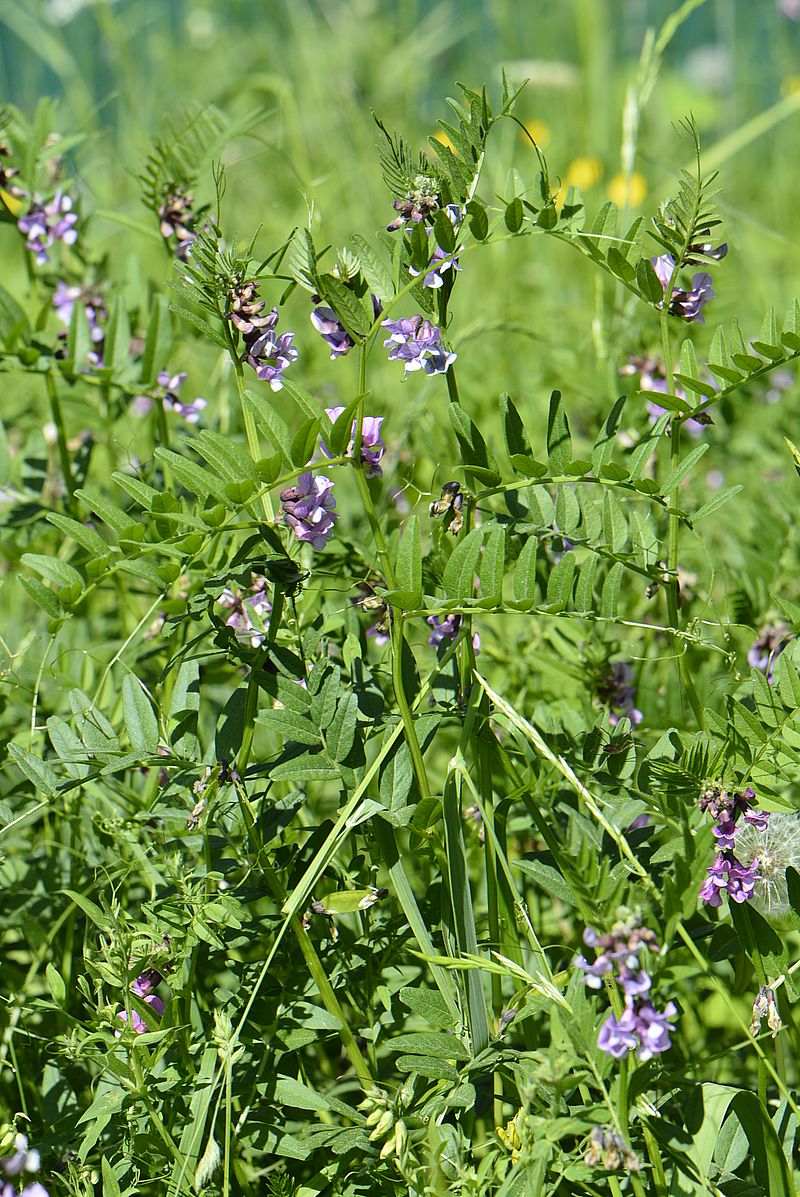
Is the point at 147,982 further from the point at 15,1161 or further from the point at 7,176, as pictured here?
the point at 7,176

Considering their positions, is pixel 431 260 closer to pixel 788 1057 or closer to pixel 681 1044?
pixel 681 1044

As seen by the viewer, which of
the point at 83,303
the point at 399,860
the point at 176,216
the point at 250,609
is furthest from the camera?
the point at 83,303

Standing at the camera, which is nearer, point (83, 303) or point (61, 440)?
point (61, 440)

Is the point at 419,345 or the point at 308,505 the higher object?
the point at 419,345

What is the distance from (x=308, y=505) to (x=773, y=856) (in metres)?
0.50

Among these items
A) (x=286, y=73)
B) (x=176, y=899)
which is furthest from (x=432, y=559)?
(x=286, y=73)

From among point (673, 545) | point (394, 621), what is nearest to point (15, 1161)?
point (394, 621)

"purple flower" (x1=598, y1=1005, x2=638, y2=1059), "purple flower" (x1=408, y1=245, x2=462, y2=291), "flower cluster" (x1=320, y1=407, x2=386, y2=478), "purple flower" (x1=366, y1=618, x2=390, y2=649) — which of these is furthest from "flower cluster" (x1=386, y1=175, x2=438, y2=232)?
"purple flower" (x1=598, y1=1005, x2=638, y2=1059)

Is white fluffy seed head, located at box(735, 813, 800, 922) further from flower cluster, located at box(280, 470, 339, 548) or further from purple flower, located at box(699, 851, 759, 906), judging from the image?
flower cluster, located at box(280, 470, 339, 548)

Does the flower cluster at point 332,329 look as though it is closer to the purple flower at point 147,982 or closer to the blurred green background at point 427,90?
the purple flower at point 147,982

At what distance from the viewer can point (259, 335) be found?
3.35 ft

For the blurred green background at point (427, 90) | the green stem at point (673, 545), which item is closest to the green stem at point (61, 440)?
the green stem at point (673, 545)

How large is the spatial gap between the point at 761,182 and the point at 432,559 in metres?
3.24

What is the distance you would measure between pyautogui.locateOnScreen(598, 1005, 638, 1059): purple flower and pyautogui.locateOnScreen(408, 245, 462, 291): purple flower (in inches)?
22.0
